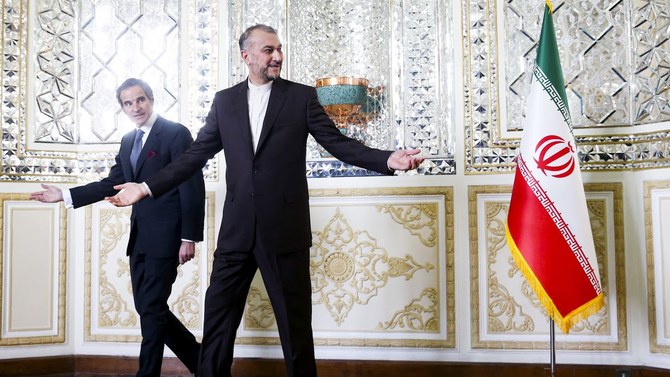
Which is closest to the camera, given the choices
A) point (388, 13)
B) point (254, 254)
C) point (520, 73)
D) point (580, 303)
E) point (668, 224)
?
point (254, 254)

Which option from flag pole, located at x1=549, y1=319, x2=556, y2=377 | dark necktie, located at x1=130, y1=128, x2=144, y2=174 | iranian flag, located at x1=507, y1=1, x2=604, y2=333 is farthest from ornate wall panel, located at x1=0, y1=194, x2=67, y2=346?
flag pole, located at x1=549, y1=319, x2=556, y2=377

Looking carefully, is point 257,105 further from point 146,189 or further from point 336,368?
point 336,368

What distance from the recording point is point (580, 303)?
10.8 ft

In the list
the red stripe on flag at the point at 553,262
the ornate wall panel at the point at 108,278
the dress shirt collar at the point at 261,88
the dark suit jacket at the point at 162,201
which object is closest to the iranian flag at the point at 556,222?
the red stripe on flag at the point at 553,262

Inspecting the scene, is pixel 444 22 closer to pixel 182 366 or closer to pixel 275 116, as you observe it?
pixel 275 116

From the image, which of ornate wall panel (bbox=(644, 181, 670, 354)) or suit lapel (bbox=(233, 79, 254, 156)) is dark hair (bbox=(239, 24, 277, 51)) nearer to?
suit lapel (bbox=(233, 79, 254, 156))

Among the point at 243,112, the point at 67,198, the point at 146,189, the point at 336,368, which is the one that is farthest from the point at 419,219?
the point at 67,198

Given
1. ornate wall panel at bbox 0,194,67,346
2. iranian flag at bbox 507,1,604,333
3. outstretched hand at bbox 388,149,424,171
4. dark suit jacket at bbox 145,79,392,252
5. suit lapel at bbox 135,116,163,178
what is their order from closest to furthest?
outstretched hand at bbox 388,149,424,171 → dark suit jacket at bbox 145,79,392,252 → iranian flag at bbox 507,1,604,333 → suit lapel at bbox 135,116,163,178 → ornate wall panel at bbox 0,194,67,346

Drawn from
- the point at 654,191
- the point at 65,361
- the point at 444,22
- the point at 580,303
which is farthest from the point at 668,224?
the point at 65,361

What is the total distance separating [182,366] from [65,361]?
2.28 ft

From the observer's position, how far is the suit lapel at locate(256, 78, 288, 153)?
2.92 metres

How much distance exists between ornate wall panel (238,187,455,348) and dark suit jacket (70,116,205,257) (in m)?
0.83

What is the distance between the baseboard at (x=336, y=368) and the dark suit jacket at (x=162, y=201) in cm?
97

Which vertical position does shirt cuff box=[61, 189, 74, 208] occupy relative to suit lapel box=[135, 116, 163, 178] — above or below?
below
